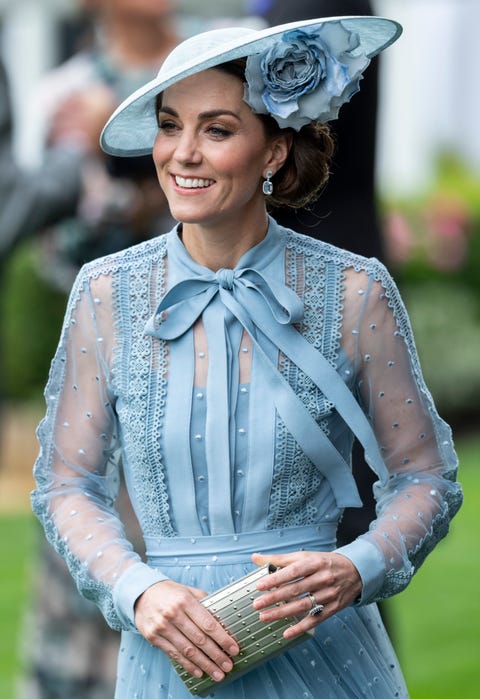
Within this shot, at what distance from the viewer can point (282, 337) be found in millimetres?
2918

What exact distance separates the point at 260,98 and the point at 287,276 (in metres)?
0.35

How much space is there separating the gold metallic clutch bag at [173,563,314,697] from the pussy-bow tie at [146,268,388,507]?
29cm

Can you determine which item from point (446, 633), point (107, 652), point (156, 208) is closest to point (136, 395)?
point (156, 208)

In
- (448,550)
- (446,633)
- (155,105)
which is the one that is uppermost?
(155,105)

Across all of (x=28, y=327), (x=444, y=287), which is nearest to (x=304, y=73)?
(x=28, y=327)

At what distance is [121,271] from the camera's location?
3.02 meters

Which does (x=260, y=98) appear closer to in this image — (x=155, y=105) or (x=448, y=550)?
(x=155, y=105)

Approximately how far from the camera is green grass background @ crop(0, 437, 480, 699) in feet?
21.0

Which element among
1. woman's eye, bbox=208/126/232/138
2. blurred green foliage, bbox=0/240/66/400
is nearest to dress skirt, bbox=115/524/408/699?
woman's eye, bbox=208/126/232/138

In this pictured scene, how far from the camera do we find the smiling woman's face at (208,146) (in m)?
2.84

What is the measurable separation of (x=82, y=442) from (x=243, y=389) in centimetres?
34

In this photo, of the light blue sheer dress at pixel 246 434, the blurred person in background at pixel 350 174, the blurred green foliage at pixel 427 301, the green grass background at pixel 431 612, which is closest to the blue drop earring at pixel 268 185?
the light blue sheer dress at pixel 246 434

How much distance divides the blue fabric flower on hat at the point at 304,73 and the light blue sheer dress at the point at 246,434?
0.28m

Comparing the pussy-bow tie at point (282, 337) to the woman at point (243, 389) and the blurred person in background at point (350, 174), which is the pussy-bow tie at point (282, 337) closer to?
the woman at point (243, 389)
